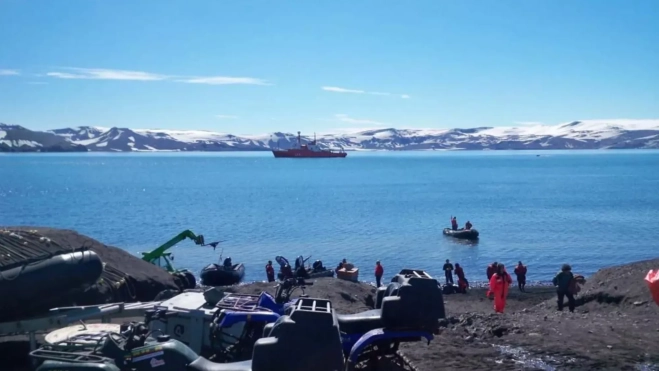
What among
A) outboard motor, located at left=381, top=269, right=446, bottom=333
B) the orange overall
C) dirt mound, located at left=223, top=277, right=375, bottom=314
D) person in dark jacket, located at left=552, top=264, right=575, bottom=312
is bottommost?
dirt mound, located at left=223, top=277, right=375, bottom=314

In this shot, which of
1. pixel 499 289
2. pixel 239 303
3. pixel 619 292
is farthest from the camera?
pixel 499 289

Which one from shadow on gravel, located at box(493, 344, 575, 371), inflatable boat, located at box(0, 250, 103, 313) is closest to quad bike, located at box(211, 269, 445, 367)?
shadow on gravel, located at box(493, 344, 575, 371)

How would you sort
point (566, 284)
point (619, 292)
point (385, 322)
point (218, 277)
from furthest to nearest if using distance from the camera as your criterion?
point (218, 277) → point (619, 292) → point (566, 284) → point (385, 322)

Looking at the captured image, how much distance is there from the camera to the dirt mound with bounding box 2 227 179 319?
13.5m

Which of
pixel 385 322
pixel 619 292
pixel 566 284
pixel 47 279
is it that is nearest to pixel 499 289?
pixel 566 284

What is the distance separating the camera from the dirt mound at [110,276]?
1350 centimetres

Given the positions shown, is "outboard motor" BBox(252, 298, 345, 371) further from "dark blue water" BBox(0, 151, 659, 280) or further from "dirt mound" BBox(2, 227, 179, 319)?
"dark blue water" BBox(0, 151, 659, 280)

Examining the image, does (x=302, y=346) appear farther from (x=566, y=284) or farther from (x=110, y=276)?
(x=566, y=284)

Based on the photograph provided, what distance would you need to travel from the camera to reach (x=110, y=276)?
656 inches

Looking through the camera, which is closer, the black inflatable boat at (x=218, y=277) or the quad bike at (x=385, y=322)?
the quad bike at (x=385, y=322)

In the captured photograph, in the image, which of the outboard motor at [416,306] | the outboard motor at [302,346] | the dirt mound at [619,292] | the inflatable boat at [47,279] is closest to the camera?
the outboard motor at [302,346]

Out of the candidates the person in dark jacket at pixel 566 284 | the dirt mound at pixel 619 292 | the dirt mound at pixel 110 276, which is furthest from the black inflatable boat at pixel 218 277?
the person in dark jacket at pixel 566 284

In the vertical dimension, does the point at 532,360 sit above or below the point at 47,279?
below

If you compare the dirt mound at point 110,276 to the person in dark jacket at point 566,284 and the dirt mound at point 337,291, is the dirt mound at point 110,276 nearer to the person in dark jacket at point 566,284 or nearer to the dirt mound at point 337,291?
the dirt mound at point 337,291
